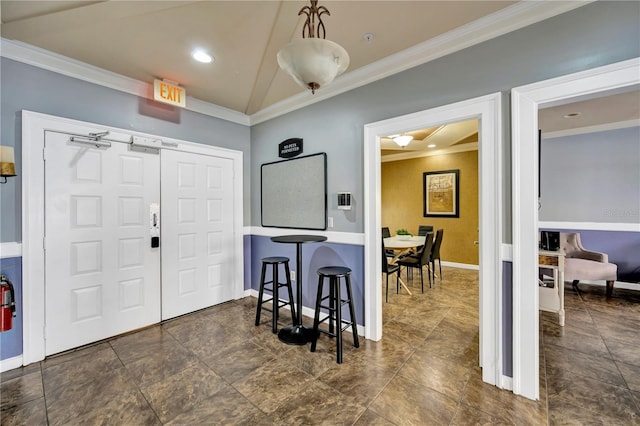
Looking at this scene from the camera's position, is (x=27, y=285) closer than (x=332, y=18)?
No

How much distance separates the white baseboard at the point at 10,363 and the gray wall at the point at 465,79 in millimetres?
2993

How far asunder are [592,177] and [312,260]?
15.6 ft

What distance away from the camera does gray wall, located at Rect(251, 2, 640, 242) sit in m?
1.63

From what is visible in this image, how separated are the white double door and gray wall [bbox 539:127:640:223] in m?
5.38

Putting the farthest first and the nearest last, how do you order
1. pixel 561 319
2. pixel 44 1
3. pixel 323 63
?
1. pixel 561 319
2. pixel 44 1
3. pixel 323 63

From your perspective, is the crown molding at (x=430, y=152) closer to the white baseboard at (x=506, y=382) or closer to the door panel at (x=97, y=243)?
the white baseboard at (x=506, y=382)

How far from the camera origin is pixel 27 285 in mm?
2297

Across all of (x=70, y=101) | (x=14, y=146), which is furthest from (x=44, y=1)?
(x=14, y=146)

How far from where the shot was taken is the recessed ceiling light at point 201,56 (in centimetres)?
246

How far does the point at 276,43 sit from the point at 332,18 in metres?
0.59

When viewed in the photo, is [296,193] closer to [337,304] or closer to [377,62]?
[337,304]

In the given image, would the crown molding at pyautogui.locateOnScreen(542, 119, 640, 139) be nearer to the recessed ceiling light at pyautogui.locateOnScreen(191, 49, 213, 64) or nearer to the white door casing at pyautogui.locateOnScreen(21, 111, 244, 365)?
the recessed ceiling light at pyautogui.locateOnScreen(191, 49, 213, 64)

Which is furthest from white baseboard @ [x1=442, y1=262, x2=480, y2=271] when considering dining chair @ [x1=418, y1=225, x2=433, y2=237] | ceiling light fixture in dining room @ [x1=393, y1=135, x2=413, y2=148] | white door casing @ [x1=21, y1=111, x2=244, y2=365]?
white door casing @ [x1=21, y1=111, x2=244, y2=365]

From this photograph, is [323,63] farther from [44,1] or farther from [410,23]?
[44,1]
